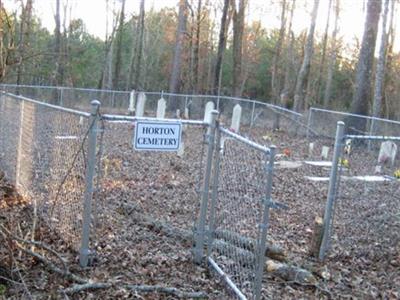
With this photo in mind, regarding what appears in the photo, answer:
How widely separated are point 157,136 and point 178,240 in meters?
1.66

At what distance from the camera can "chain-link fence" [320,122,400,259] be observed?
22.4ft

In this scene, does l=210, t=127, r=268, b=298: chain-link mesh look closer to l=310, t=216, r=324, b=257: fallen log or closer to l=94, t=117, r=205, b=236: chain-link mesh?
l=94, t=117, r=205, b=236: chain-link mesh

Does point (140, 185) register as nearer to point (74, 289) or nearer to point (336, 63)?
point (74, 289)

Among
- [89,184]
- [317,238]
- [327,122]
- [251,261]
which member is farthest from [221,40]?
[251,261]

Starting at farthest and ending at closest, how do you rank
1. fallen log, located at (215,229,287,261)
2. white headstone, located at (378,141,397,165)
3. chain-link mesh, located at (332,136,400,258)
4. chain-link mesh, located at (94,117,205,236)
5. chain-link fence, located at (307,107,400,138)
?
chain-link fence, located at (307,107,400,138), white headstone, located at (378,141,397,165), chain-link mesh, located at (94,117,205,236), chain-link mesh, located at (332,136,400,258), fallen log, located at (215,229,287,261)

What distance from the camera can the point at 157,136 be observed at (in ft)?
18.3

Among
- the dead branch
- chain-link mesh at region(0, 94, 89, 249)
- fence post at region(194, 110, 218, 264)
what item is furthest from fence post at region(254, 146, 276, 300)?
chain-link mesh at region(0, 94, 89, 249)

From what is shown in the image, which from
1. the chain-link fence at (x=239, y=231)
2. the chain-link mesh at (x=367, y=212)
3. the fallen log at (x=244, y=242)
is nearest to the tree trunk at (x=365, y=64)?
the chain-link mesh at (x=367, y=212)

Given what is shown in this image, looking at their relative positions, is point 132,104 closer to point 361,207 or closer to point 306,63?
point 306,63

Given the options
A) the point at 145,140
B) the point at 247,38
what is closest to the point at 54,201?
the point at 145,140

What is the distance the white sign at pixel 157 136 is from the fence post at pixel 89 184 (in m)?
0.42

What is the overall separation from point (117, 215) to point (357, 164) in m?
8.74

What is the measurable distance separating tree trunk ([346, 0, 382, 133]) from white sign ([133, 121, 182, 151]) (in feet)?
47.6

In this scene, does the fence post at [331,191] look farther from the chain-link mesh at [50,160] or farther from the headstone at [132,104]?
the headstone at [132,104]
